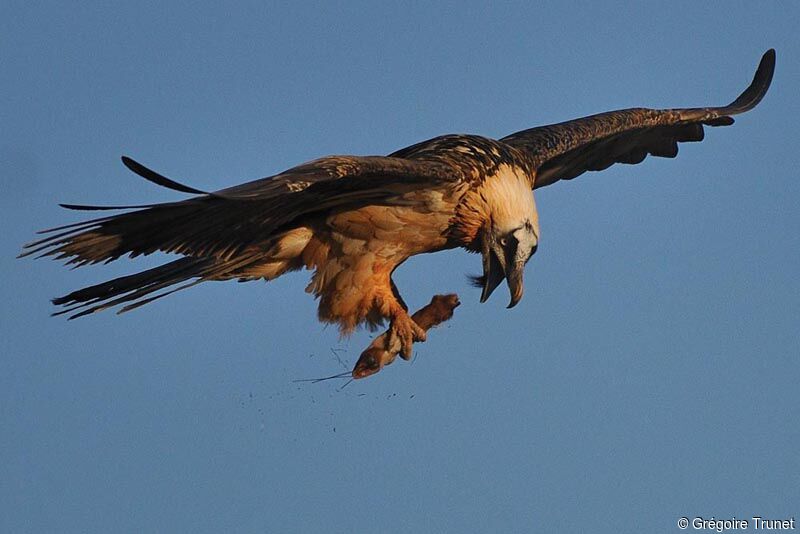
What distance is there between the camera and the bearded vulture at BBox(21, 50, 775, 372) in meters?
9.64

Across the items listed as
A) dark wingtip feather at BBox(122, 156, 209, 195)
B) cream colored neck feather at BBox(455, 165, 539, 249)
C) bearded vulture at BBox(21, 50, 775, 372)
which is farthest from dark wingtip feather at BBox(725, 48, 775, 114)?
dark wingtip feather at BBox(122, 156, 209, 195)

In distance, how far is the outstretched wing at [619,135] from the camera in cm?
1225

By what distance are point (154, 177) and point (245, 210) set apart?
1831mm

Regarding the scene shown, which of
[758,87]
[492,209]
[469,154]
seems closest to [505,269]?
[492,209]

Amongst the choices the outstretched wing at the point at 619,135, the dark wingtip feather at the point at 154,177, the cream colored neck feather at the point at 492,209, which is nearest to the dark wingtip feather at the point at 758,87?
the outstretched wing at the point at 619,135

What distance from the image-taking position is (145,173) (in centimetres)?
805

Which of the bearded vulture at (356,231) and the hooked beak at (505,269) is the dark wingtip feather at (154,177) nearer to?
the bearded vulture at (356,231)

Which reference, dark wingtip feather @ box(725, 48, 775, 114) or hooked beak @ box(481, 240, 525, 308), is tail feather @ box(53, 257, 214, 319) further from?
dark wingtip feather @ box(725, 48, 775, 114)

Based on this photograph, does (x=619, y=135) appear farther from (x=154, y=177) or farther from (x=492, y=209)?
(x=154, y=177)

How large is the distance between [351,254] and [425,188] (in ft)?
2.38

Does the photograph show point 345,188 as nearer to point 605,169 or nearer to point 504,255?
point 504,255

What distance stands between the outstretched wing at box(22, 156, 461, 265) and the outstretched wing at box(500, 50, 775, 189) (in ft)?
5.90

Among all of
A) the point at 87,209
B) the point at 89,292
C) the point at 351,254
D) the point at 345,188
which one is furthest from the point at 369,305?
the point at 87,209

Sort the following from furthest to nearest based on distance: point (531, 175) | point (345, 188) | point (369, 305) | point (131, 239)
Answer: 1. point (531, 175)
2. point (369, 305)
3. point (345, 188)
4. point (131, 239)
